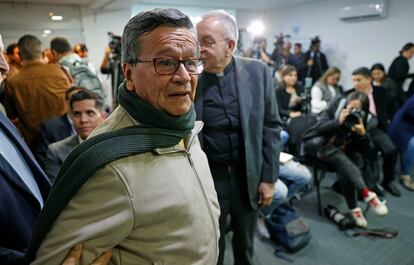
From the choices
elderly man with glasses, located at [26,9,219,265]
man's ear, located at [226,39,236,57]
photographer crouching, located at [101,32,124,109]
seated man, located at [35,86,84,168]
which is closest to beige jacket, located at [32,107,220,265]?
elderly man with glasses, located at [26,9,219,265]

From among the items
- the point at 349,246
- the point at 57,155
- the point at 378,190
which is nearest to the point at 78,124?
the point at 57,155

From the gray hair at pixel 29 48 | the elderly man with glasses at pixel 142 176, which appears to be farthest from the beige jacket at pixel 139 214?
the gray hair at pixel 29 48

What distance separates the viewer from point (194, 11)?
23.6 ft

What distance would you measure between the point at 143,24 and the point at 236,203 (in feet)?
3.46

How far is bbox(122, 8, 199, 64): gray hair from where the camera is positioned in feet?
2.10

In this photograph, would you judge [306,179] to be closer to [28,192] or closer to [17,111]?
[28,192]

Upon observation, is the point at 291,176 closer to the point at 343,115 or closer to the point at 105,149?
the point at 343,115

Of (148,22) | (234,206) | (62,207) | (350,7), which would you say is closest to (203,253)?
(62,207)

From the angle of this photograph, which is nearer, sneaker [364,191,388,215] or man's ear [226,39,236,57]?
man's ear [226,39,236,57]

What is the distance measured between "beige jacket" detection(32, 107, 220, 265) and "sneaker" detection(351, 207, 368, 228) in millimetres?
1964

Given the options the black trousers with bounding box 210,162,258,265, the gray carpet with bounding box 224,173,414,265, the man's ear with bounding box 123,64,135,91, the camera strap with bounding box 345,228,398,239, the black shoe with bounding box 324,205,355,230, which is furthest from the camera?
the black shoe with bounding box 324,205,355,230

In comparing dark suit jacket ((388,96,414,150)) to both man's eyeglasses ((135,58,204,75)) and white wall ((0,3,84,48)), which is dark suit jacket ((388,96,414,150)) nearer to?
man's eyeglasses ((135,58,204,75))

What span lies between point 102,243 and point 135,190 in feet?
0.44

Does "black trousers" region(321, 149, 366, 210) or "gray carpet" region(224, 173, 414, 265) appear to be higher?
"black trousers" region(321, 149, 366, 210)
